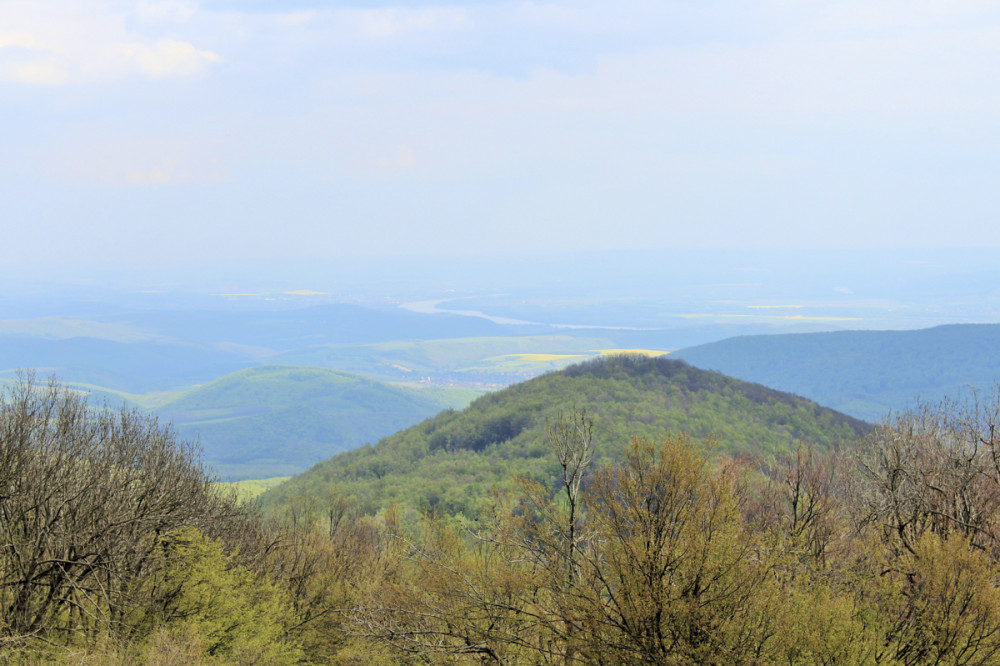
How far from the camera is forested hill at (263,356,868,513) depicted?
101375 mm

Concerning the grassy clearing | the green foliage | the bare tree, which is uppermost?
the bare tree

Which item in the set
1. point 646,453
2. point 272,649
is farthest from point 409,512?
point 646,453

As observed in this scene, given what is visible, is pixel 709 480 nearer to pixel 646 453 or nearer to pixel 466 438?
pixel 646 453

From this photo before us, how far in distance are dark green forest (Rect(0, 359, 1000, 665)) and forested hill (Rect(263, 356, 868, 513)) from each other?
195 ft

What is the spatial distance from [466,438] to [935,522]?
104950mm

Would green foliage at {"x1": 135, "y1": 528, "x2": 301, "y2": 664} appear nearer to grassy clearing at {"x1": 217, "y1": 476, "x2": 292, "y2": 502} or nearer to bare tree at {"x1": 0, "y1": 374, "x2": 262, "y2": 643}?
bare tree at {"x1": 0, "y1": 374, "x2": 262, "y2": 643}

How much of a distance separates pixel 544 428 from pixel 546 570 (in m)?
102

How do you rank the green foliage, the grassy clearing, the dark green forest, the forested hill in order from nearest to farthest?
the dark green forest
the green foliage
the grassy clearing
the forested hill

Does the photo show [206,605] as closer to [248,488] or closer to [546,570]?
[546,570]

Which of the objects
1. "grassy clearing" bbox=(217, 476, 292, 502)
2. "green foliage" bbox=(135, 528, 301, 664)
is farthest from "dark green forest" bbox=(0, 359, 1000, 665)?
"grassy clearing" bbox=(217, 476, 292, 502)

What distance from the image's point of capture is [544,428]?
119625 mm

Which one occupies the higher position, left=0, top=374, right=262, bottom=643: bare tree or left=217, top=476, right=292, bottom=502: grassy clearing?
left=0, top=374, right=262, bottom=643: bare tree

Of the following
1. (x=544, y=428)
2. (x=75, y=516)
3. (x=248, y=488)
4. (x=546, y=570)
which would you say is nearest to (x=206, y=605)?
(x=75, y=516)

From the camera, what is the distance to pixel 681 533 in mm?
15586
